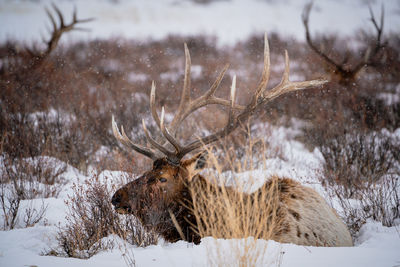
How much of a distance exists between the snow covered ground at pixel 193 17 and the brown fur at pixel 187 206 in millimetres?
4391

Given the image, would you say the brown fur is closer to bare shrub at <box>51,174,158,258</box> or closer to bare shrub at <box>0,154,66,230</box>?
bare shrub at <box>51,174,158,258</box>

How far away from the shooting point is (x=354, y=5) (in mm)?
9328

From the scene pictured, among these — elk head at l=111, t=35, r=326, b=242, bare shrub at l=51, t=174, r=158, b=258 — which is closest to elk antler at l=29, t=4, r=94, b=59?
elk head at l=111, t=35, r=326, b=242

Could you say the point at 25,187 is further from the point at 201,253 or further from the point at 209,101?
the point at 201,253

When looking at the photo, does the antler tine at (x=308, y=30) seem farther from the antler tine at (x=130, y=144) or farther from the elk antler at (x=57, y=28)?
the antler tine at (x=130, y=144)

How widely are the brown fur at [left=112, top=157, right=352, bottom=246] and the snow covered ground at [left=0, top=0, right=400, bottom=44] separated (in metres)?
4.39

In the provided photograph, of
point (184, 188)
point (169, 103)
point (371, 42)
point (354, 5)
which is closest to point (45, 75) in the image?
point (169, 103)

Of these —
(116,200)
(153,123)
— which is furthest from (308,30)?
(116,200)

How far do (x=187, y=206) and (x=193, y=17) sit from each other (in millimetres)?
12253

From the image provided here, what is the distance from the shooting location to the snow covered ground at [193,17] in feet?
29.0

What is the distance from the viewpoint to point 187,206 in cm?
290

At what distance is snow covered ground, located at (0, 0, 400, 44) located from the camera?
883 centimetres

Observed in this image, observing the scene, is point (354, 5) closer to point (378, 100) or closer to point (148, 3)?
point (378, 100)

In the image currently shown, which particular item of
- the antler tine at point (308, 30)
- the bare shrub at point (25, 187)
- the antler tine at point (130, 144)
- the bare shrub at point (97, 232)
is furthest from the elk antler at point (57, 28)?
the bare shrub at point (97, 232)
